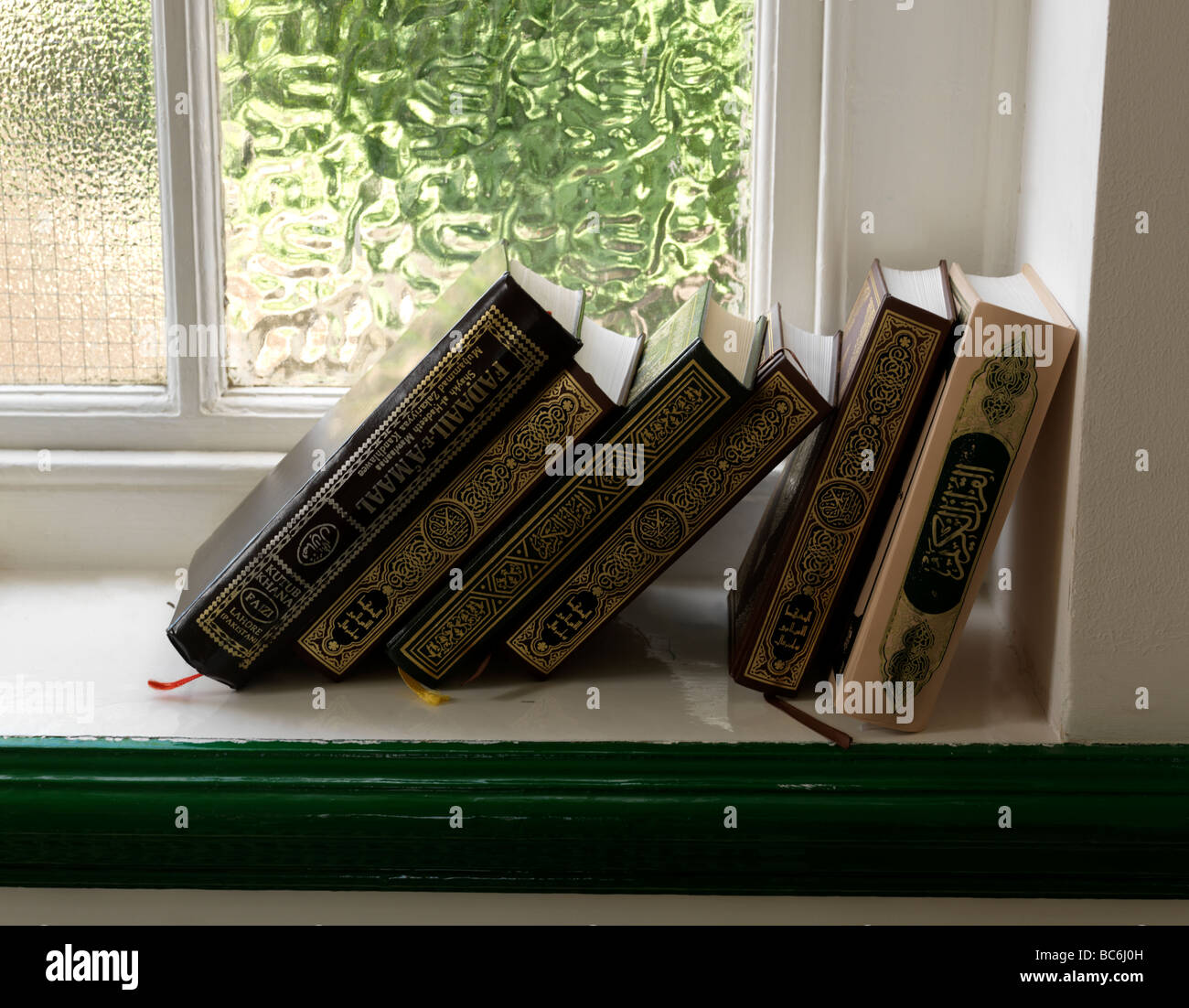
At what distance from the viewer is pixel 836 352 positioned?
3.36ft

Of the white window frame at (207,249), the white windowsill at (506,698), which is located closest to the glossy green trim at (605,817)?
the white windowsill at (506,698)

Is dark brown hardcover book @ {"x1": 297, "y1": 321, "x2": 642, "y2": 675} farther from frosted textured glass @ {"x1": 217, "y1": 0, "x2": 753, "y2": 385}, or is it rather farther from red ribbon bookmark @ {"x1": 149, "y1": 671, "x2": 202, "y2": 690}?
frosted textured glass @ {"x1": 217, "y1": 0, "x2": 753, "y2": 385}

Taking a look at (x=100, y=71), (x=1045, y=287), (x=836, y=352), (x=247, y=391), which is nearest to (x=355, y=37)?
(x=100, y=71)

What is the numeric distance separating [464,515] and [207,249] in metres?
0.51

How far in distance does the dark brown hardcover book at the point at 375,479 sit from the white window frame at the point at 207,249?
0.30m

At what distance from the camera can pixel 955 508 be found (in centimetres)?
86

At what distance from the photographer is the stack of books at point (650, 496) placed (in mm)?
865

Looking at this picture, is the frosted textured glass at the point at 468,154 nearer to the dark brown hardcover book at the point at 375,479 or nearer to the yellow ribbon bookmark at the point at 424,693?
the dark brown hardcover book at the point at 375,479

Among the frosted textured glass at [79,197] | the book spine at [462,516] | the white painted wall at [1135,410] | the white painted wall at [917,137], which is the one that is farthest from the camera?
the frosted textured glass at [79,197]

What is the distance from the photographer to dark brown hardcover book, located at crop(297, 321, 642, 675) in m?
0.90

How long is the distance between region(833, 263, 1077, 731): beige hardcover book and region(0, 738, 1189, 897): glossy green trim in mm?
58

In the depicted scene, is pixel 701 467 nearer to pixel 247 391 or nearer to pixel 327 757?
pixel 327 757

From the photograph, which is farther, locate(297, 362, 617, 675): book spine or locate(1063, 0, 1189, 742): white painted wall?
locate(297, 362, 617, 675): book spine

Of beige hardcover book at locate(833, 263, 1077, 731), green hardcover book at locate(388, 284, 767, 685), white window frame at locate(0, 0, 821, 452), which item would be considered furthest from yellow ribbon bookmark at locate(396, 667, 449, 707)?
white window frame at locate(0, 0, 821, 452)
